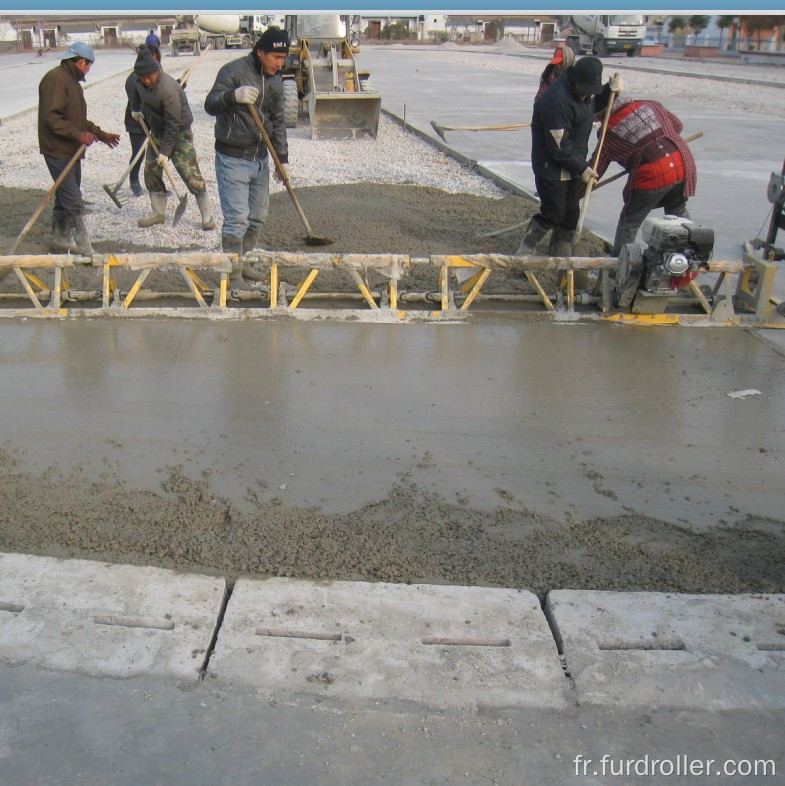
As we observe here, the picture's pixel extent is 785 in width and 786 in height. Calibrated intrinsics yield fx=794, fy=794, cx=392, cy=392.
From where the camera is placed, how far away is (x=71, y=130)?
6.66 metres

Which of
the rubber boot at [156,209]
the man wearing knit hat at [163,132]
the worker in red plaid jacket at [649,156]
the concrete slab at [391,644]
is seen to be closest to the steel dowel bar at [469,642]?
the concrete slab at [391,644]

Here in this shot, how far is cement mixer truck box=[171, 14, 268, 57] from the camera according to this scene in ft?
84.7

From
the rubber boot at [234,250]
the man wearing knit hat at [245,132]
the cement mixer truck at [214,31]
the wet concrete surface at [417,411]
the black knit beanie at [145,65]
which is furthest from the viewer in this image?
the cement mixer truck at [214,31]

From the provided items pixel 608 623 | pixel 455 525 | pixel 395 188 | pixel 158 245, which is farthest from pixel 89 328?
pixel 395 188

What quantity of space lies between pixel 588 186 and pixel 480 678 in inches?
182

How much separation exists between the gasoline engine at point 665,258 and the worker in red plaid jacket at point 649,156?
1.81 ft

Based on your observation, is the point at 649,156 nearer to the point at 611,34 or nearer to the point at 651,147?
the point at 651,147

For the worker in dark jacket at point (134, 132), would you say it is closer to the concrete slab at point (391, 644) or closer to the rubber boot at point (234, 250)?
the rubber boot at point (234, 250)

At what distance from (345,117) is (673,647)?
43.4 feet

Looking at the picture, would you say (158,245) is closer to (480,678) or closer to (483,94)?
(480,678)

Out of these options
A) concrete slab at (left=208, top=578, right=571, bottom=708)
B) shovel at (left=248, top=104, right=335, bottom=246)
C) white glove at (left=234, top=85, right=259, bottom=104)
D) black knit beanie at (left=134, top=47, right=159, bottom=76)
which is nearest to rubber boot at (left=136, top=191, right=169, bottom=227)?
black knit beanie at (left=134, top=47, right=159, bottom=76)

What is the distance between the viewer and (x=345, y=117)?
1436cm

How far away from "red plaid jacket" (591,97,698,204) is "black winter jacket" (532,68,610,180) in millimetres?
256

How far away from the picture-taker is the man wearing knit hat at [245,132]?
5.63 m
